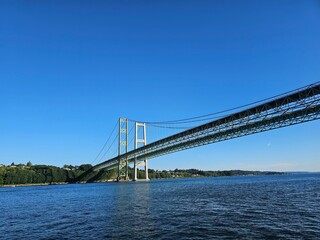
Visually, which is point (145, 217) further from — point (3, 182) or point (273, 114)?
point (3, 182)

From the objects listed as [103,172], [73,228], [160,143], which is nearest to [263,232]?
[73,228]

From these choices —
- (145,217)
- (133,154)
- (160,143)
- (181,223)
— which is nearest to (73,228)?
(145,217)

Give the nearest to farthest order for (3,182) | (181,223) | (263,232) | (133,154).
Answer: (263,232) < (181,223) < (133,154) < (3,182)

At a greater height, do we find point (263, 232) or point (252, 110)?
point (252, 110)

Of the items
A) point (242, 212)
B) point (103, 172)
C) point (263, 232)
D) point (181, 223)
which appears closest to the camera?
point (263, 232)

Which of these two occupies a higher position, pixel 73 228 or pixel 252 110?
pixel 252 110

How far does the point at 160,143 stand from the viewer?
2990 inches

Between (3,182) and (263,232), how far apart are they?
122 meters

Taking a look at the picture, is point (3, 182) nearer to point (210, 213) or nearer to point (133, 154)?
point (133, 154)

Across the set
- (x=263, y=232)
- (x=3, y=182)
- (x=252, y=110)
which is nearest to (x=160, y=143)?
(x=252, y=110)

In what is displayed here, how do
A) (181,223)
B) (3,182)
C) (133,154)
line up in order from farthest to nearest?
(3,182), (133,154), (181,223)

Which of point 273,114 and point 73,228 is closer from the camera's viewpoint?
point 73,228

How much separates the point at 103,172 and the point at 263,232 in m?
121

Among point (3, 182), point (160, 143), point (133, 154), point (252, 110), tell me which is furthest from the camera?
point (3, 182)
